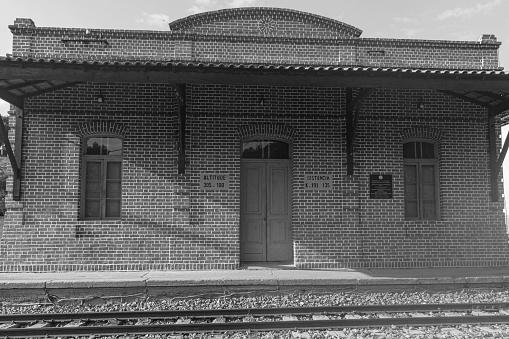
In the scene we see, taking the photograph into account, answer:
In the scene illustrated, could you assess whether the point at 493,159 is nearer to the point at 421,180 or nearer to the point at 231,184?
the point at 421,180

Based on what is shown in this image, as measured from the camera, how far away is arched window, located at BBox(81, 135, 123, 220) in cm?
916

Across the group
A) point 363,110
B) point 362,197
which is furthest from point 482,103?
point 362,197

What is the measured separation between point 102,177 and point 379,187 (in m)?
6.32

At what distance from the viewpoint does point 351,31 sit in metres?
10.6

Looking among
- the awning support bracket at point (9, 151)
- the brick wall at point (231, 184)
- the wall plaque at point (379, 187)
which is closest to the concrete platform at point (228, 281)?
the brick wall at point (231, 184)

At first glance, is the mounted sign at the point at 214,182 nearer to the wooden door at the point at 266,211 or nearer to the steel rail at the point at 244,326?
the wooden door at the point at 266,211

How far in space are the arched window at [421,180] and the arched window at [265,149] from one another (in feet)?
9.44

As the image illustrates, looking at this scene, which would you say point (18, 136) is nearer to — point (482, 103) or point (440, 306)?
point (440, 306)

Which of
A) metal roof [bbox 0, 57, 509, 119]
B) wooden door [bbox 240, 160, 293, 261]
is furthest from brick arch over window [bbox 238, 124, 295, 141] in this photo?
metal roof [bbox 0, 57, 509, 119]

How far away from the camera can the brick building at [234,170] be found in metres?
8.85

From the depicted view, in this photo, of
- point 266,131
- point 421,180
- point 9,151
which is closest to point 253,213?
point 266,131

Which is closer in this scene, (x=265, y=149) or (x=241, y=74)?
(x=241, y=74)

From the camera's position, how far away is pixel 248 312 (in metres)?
6.80

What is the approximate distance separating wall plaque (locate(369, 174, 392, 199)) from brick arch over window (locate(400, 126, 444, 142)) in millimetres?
1085
